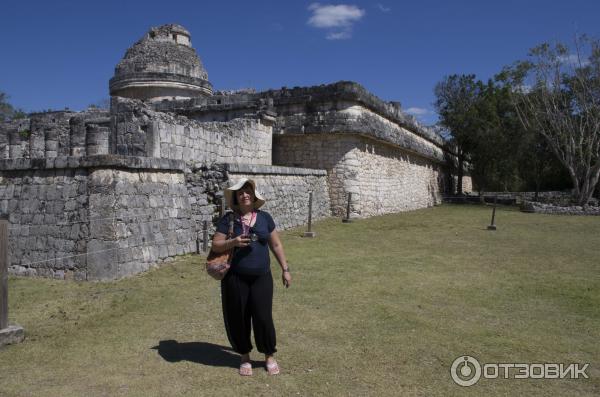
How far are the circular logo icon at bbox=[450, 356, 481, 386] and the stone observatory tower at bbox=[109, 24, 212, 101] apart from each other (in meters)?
17.1

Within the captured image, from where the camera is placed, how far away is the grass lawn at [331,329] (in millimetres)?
3965

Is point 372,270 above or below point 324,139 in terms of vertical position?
below

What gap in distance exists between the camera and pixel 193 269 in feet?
27.3

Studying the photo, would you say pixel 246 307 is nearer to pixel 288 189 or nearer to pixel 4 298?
pixel 4 298

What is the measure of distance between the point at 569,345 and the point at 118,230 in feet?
21.0

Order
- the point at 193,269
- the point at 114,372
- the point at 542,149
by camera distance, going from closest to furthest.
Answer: the point at 114,372 → the point at 193,269 → the point at 542,149

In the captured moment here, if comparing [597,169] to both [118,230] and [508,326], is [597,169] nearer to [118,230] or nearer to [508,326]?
[508,326]

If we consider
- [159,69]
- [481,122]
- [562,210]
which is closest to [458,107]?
[481,122]

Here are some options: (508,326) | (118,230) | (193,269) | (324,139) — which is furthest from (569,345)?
(324,139)

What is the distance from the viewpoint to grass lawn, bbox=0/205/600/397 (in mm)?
3965

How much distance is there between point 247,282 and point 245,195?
2.44 feet

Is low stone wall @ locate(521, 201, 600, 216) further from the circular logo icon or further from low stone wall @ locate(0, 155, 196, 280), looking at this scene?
the circular logo icon

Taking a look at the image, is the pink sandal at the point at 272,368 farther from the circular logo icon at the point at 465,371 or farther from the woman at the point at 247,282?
the circular logo icon at the point at 465,371

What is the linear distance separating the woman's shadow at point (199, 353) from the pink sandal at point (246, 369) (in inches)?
7.6
